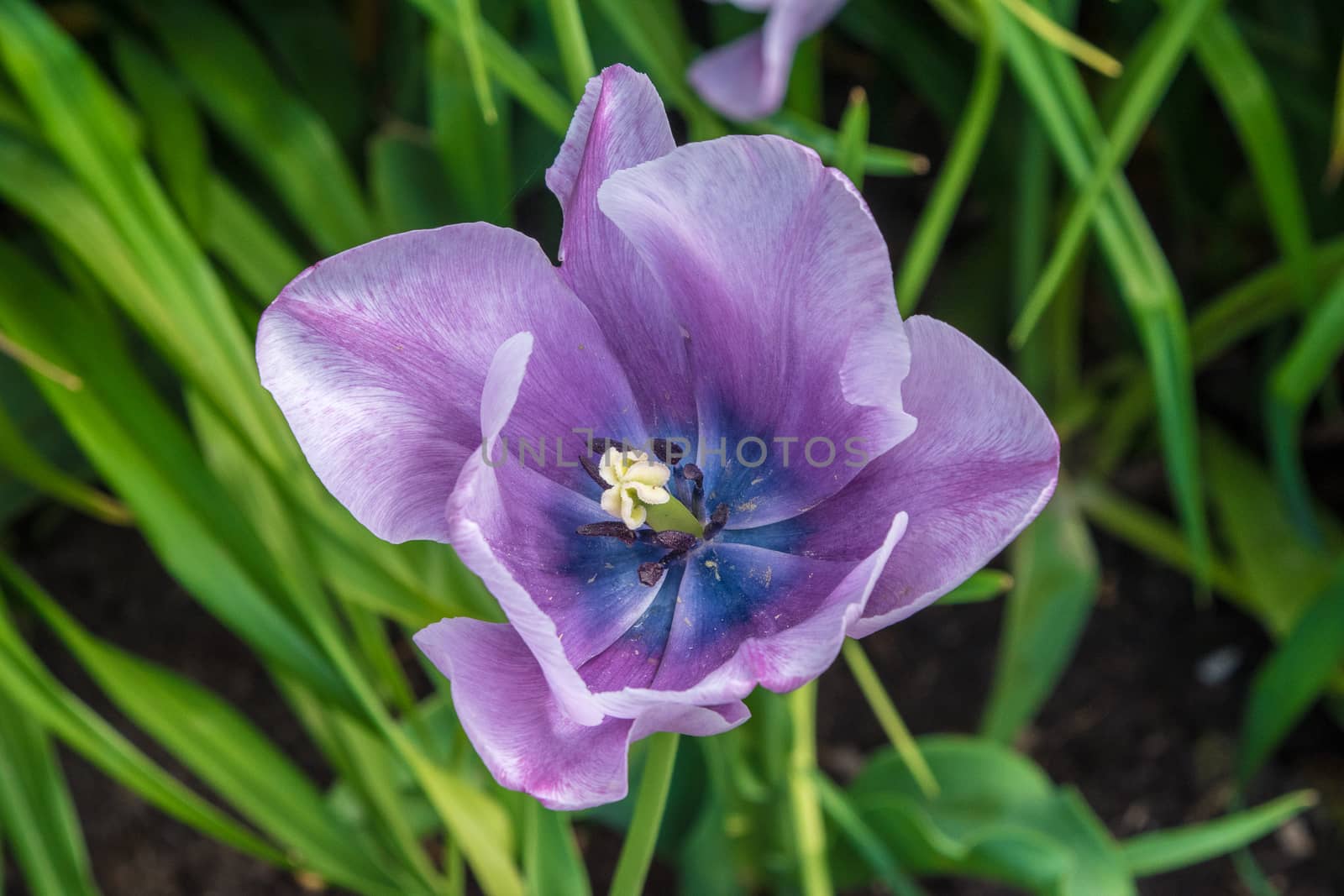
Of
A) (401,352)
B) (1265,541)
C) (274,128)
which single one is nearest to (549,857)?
(401,352)

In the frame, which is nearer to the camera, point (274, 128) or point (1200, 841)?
point (1200, 841)

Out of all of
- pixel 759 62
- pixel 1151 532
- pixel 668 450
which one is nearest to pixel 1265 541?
pixel 1151 532

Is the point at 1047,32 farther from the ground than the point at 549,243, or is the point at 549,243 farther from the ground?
the point at 1047,32

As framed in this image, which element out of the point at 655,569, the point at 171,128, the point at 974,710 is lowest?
the point at 974,710

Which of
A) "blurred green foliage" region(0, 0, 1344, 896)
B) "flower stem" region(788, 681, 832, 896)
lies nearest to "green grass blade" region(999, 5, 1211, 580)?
"blurred green foliage" region(0, 0, 1344, 896)

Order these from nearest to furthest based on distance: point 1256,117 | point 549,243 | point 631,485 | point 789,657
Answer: point 789,657 < point 631,485 < point 1256,117 < point 549,243

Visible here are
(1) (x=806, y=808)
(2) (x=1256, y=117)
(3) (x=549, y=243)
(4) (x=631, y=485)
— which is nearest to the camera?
(4) (x=631, y=485)

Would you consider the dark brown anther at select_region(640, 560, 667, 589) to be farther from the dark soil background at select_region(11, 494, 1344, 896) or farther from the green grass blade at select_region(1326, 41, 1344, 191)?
the dark soil background at select_region(11, 494, 1344, 896)

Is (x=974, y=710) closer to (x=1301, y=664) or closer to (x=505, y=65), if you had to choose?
(x=1301, y=664)

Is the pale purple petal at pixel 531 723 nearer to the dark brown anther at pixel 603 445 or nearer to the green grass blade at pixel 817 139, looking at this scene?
the dark brown anther at pixel 603 445
